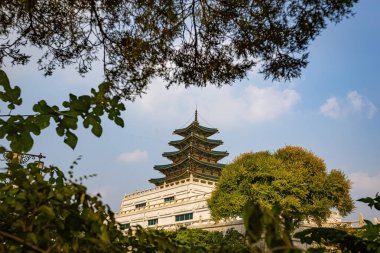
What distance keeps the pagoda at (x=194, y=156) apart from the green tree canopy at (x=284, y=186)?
23.4 metres

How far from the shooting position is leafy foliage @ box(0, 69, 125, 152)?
4.83ft

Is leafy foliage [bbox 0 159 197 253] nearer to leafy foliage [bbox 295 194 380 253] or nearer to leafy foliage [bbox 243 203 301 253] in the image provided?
leafy foliage [bbox 243 203 301 253]

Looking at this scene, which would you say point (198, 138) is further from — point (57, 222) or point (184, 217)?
point (57, 222)

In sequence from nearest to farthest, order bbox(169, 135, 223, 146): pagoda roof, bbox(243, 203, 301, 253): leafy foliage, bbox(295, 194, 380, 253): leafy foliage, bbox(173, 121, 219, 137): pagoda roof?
bbox(243, 203, 301, 253): leafy foliage, bbox(295, 194, 380, 253): leafy foliage, bbox(169, 135, 223, 146): pagoda roof, bbox(173, 121, 219, 137): pagoda roof

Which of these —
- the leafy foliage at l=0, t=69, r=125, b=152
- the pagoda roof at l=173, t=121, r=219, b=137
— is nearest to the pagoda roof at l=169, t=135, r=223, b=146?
the pagoda roof at l=173, t=121, r=219, b=137

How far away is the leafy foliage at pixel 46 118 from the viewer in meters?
1.47

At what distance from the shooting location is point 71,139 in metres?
1.53

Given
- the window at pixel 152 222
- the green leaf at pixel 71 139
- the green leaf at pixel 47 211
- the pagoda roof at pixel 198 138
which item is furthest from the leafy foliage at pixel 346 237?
the pagoda roof at pixel 198 138

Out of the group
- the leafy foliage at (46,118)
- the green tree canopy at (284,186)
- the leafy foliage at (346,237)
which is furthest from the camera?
the green tree canopy at (284,186)

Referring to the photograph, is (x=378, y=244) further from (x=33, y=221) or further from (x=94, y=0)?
(x=94, y=0)

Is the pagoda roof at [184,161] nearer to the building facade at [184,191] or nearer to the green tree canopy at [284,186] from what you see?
the building facade at [184,191]

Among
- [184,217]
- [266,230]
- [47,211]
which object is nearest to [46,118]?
[47,211]

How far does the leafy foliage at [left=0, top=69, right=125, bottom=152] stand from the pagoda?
5076cm

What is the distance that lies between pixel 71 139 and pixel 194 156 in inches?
2091
